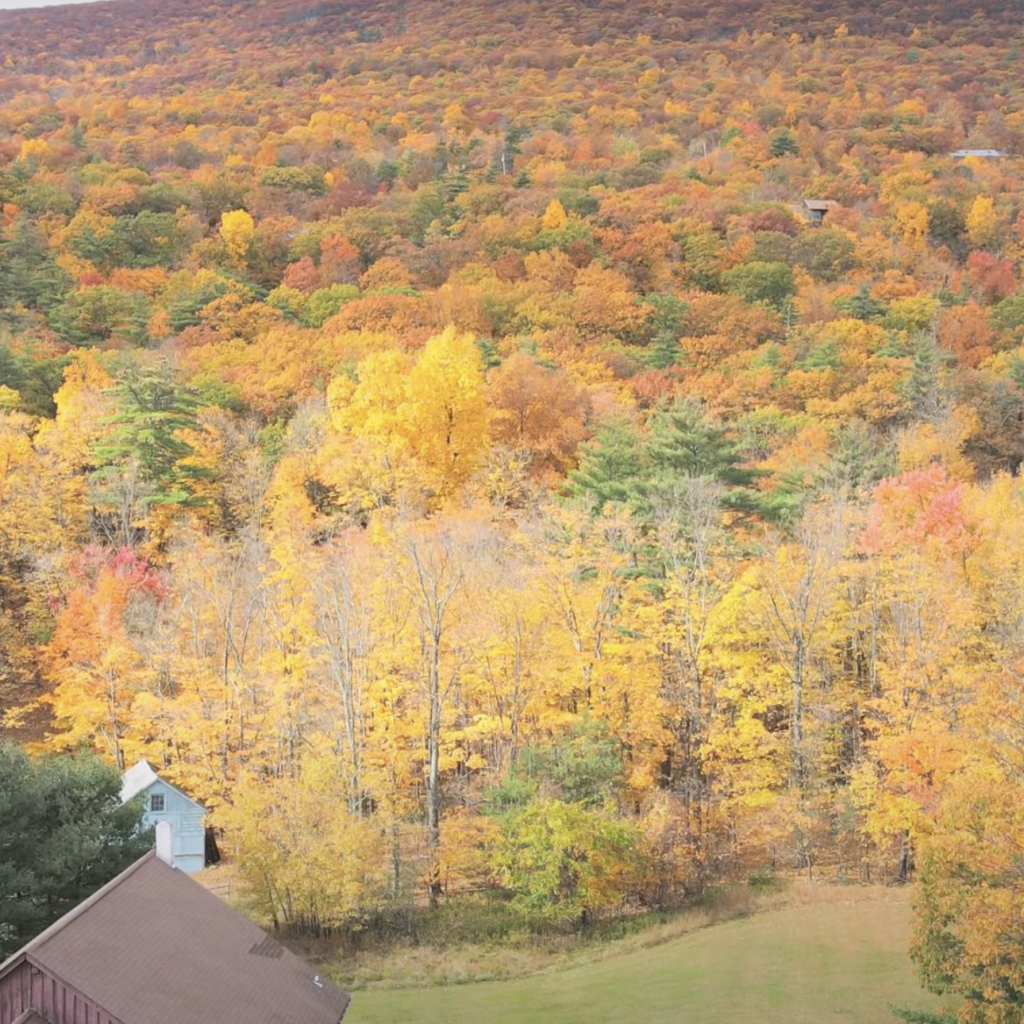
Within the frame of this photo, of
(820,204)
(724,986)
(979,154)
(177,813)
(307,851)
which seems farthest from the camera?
(979,154)

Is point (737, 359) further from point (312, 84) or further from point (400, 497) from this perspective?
point (312, 84)

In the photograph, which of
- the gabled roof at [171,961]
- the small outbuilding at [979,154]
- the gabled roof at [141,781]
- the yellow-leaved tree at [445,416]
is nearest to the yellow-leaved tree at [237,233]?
the yellow-leaved tree at [445,416]

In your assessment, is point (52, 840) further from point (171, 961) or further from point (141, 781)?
point (141, 781)

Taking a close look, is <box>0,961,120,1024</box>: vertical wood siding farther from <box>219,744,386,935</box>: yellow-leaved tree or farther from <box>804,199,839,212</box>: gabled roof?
<box>804,199,839,212</box>: gabled roof

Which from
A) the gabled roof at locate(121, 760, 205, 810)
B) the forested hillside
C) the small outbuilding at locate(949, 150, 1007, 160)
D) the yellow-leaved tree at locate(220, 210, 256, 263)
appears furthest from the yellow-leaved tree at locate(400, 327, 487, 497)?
the small outbuilding at locate(949, 150, 1007, 160)

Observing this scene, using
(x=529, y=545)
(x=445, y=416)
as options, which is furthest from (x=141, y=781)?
(x=445, y=416)

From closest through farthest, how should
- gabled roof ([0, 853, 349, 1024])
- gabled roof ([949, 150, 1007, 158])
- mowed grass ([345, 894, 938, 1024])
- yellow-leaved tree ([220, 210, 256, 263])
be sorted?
gabled roof ([0, 853, 349, 1024]) < mowed grass ([345, 894, 938, 1024]) < yellow-leaved tree ([220, 210, 256, 263]) < gabled roof ([949, 150, 1007, 158])

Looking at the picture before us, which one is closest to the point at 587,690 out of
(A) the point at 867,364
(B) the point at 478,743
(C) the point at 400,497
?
(B) the point at 478,743
